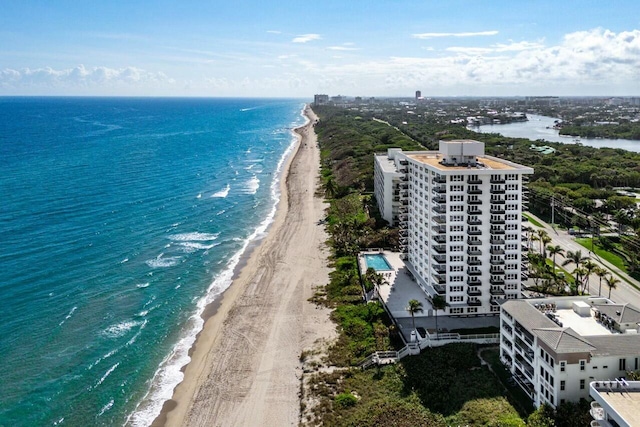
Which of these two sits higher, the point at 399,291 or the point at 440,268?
the point at 440,268

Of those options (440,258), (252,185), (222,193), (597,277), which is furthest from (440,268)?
(252,185)

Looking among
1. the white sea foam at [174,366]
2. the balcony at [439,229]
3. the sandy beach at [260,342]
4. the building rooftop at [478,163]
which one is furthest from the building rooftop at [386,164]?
the balcony at [439,229]

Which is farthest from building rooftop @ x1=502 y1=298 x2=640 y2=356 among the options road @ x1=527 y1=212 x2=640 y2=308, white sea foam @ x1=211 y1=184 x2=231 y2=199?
white sea foam @ x1=211 y1=184 x2=231 y2=199

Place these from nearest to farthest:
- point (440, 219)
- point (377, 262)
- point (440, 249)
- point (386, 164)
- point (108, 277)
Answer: point (440, 219)
point (440, 249)
point (108, 277)
point (377, 262)
point (386, 164)

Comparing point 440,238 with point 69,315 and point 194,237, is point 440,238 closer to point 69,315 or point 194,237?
point 69,315

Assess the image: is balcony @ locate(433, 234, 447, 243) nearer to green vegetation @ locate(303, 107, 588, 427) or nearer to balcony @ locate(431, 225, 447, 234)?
balcony @ locate(431, 225, 447, 234)

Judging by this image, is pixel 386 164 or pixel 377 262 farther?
pixel 386 164
